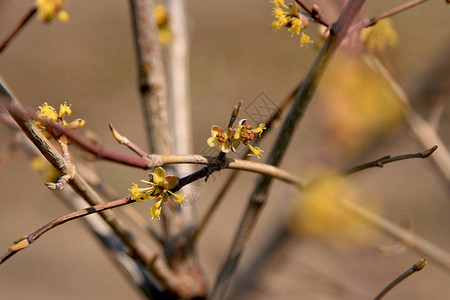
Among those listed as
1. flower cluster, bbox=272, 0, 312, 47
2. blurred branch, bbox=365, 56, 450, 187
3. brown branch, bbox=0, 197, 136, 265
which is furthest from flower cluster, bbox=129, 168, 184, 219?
blurred branch, bbox=365, 56, 450, 187

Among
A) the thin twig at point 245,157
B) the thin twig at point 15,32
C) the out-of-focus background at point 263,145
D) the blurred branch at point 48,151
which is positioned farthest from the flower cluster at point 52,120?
the out-of-focus background at point 263,145

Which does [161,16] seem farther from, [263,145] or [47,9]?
[263,145]

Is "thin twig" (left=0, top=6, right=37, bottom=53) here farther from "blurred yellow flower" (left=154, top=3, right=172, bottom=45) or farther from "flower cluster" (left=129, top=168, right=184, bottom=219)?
"blurred yellow flower" (left=154, top=3, right=172, bottom=45)

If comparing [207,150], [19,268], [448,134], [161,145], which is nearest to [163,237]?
[161,145]

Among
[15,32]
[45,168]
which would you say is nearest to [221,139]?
[15,32]

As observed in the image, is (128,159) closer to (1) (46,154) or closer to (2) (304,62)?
(1) (46,154)

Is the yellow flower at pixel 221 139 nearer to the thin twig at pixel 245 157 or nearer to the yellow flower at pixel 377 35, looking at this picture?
the thin twig at pixel 245 157
